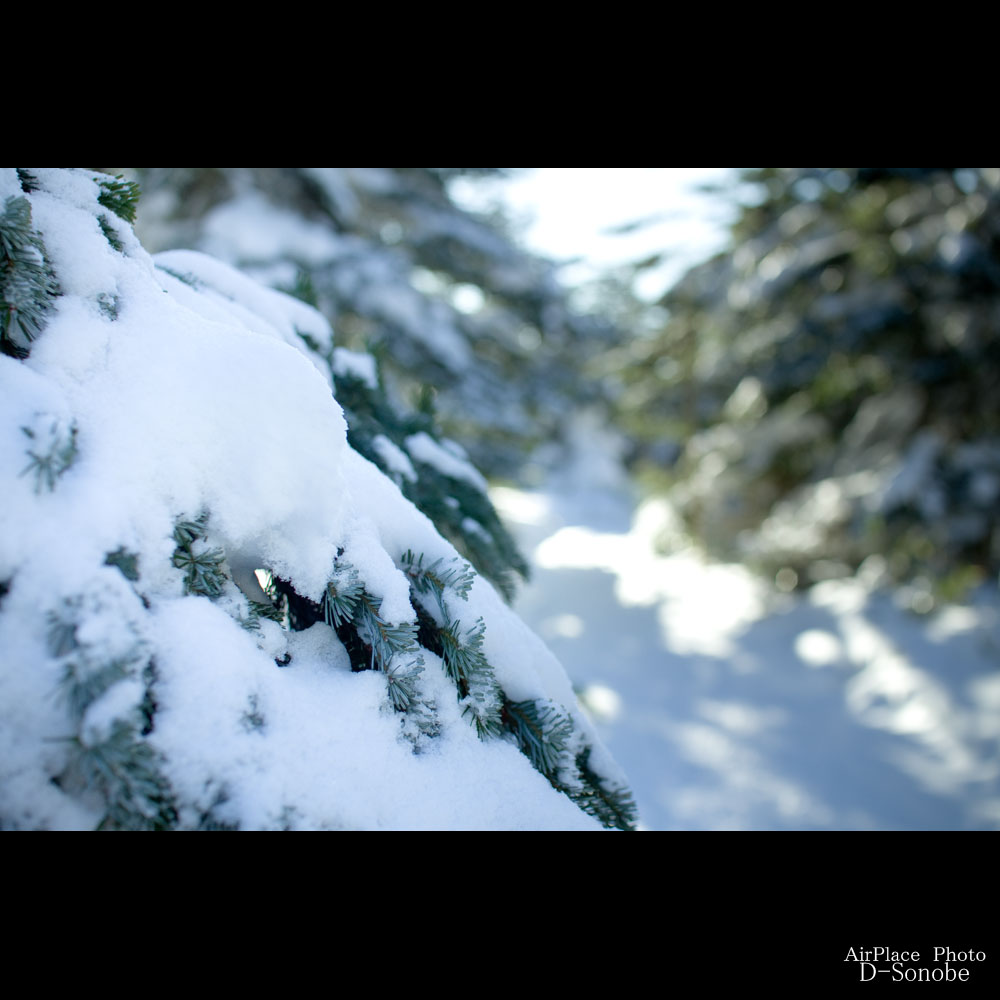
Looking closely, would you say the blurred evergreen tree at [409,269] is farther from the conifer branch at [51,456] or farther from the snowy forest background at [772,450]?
the conifer branch at [51,456]

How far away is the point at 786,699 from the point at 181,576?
5.47 m

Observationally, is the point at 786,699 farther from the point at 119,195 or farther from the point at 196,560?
the point at 119,195

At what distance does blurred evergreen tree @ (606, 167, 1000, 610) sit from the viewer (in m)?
5.61

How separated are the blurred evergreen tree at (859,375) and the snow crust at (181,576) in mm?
6226

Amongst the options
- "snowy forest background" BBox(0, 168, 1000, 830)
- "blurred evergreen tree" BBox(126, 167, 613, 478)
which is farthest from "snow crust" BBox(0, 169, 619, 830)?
"blurred evergreen tree" BBox(126, 167, 613, 478)

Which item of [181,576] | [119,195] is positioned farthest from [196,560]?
[119,195]

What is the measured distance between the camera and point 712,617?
22.5 feet

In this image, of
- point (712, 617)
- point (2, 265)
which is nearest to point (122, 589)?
point (2, 265)

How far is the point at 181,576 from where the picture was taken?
31.0 inches

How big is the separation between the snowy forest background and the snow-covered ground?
0.9 inches

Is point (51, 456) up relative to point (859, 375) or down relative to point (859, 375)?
down
